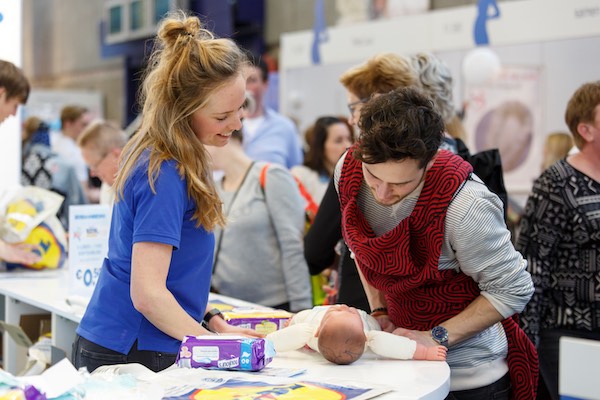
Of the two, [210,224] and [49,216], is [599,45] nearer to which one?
[49,216]

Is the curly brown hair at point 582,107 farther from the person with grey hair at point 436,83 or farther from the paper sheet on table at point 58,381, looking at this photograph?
the paper sheet on table at point 58,381

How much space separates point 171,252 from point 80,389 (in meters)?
0.48

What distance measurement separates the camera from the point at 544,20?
5.61 metres

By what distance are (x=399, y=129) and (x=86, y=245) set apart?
1.83 metres

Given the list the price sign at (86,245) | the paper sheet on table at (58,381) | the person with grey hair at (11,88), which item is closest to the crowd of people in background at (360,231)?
the paper sheet on table at (58,381)

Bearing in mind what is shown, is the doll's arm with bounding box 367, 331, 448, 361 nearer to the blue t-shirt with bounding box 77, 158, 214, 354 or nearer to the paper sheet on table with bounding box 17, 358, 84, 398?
the blue t-shirt with bounding box 77, 158, 214, 354

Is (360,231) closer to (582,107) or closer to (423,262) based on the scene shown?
(423,262)

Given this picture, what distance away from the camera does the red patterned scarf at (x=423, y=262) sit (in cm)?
194

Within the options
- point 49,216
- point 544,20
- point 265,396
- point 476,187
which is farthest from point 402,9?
point 265,396

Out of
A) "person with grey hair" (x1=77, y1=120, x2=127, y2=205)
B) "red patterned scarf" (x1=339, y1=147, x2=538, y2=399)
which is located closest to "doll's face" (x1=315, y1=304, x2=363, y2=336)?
"red patterned scarf" (x1=339, y1=147, x2=538, y2=399)

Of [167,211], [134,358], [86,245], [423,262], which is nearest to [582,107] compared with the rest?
[423,262]

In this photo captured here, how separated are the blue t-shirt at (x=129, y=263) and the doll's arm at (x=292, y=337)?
223mm

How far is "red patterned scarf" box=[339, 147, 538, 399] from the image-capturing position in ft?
6.35

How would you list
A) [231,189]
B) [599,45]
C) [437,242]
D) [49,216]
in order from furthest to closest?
[599,45] < [49,216] < [231,189] < [437,242]
